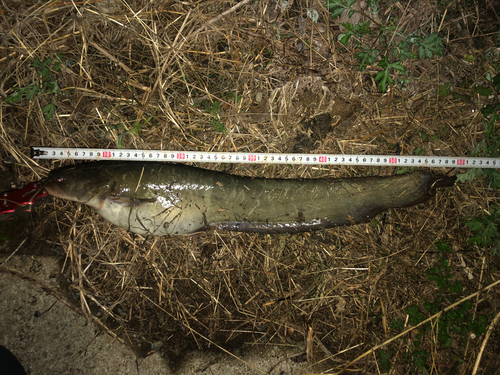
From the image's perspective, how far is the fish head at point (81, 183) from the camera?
9.37 ft

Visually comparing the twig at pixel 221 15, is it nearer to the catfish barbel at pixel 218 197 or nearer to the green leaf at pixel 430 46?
the catfish barbel at pixel 218 197

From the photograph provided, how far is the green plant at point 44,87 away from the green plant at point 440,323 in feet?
15.0

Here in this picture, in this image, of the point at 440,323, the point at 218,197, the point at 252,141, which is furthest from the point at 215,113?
the point at 440,323

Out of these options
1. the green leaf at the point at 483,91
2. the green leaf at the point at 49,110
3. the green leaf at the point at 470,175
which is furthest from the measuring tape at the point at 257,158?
the green leaf at the point at 483,91

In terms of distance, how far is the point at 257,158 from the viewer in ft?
10.4

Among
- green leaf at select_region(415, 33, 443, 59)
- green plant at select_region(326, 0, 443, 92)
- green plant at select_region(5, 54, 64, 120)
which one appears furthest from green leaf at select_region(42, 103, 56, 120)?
green leaf at select_region(415, 33, 443, 59)

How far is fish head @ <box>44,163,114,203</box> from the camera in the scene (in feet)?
9.37

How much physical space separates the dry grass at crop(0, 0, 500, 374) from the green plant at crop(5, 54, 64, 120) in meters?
0.08

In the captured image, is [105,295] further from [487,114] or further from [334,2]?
[487,114]

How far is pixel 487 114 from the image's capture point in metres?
3.27

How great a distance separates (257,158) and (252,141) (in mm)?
230

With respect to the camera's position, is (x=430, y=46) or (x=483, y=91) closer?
(x=430, y=46)

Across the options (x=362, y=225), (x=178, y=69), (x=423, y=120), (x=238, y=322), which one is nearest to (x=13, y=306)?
(x=238, y=322)

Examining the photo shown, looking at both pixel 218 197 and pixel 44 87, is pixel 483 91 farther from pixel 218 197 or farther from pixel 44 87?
pixel 44 87
